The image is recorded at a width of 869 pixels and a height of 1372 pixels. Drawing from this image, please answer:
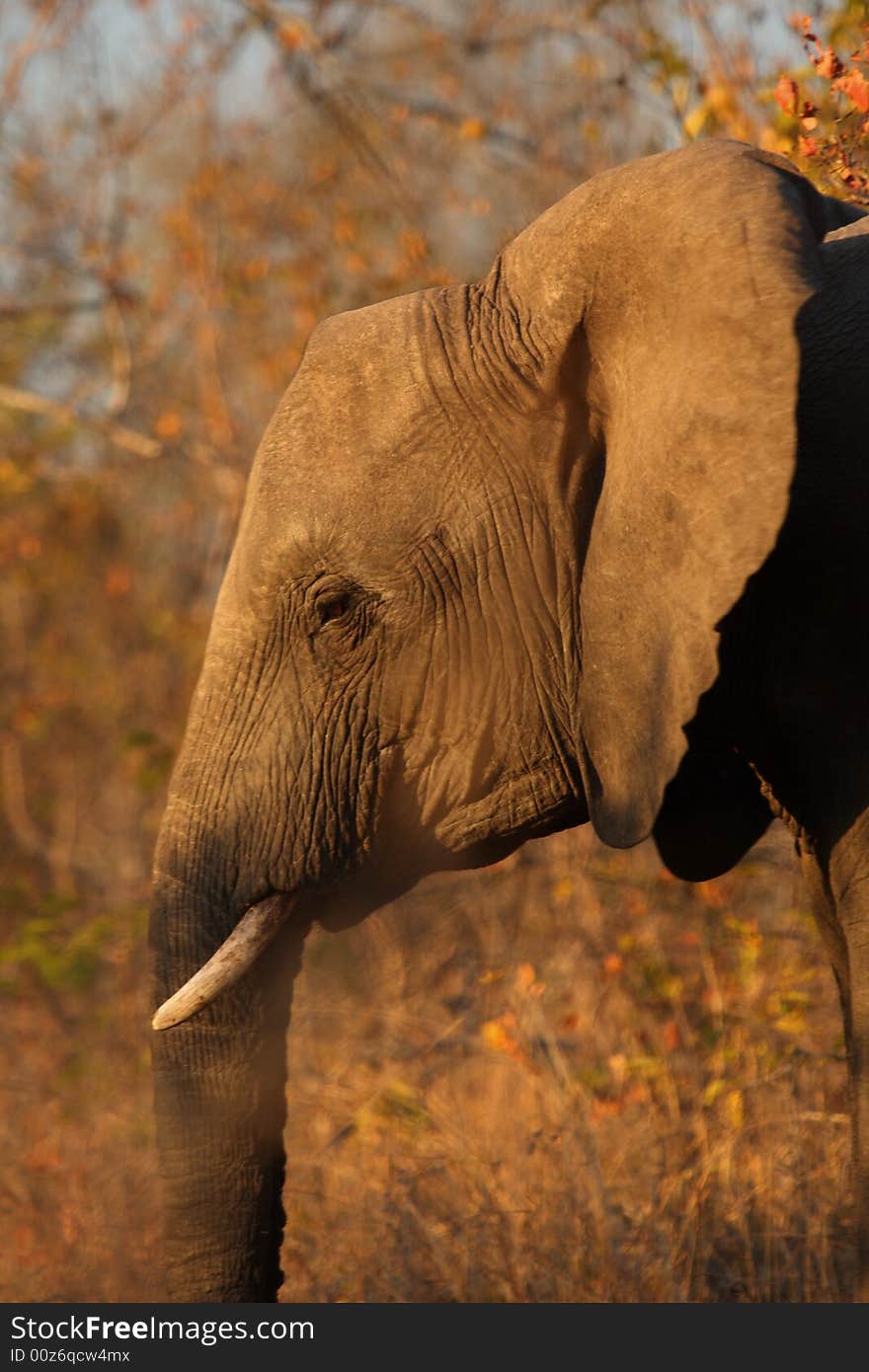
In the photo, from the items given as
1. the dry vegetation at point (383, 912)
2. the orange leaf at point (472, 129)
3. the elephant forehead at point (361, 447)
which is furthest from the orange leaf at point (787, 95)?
the orange leaf at point (472, 129)

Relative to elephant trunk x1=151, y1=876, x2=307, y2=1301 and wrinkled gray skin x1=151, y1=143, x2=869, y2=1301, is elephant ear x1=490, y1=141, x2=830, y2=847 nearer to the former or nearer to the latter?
wrinkled gray skin x1=151, y1=143, x2=869, y2=1301

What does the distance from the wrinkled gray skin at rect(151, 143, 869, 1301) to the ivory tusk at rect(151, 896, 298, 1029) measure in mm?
39

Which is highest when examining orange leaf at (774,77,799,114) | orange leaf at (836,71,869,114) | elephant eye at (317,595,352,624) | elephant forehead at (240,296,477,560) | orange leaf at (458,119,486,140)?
orange leaf at (458,119,486,140)

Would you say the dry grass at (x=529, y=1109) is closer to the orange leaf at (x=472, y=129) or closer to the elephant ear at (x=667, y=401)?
the elephant ear at (x=667, y=401)

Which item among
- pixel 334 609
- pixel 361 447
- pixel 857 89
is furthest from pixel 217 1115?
pixel 857 89

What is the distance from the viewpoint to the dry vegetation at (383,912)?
4344mm

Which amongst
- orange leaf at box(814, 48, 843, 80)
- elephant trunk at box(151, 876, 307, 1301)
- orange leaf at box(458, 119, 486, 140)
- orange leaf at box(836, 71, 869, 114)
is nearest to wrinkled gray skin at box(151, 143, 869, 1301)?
elephant trunk at box(151, 876, 307, 1301)

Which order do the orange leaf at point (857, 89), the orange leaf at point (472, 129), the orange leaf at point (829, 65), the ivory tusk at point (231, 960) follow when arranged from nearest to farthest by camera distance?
the ivory tusk at point (231, 960)
the orange leaf at point (857, 89)
the orange leaf at point (829, 65)
the orange leaf at point (472, 129)

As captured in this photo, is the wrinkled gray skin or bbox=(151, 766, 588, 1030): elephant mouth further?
bbox=(151, 766, 588, 1030): elephant mouth

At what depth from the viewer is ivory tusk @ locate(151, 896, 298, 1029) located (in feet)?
10.4

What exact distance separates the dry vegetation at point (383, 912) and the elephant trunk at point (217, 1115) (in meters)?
0.99

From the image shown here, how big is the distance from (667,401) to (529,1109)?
2659 millimetres

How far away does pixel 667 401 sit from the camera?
290 centimetres

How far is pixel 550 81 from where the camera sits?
7.53 meters
